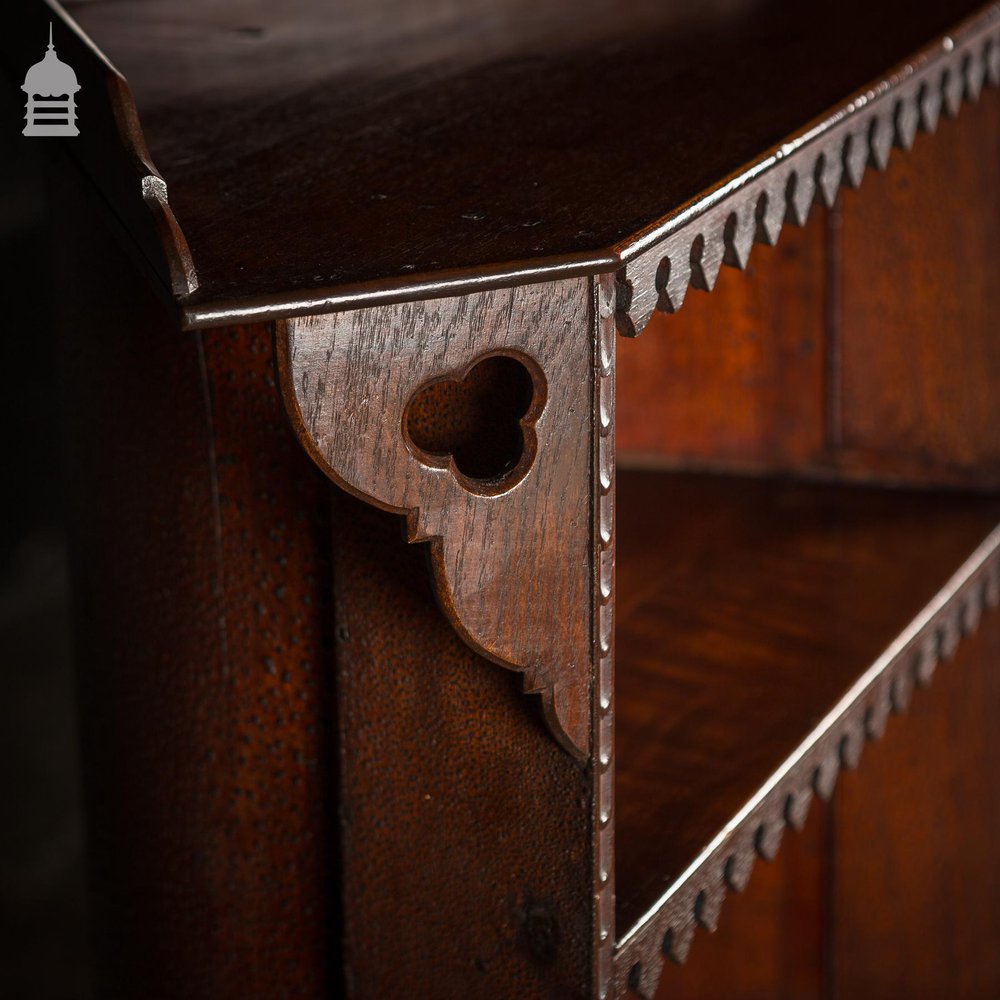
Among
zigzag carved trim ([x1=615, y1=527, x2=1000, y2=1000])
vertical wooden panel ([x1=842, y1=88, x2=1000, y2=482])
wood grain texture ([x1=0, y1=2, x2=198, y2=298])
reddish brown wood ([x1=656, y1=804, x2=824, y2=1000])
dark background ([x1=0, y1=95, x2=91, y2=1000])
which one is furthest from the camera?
reddish brown wood ([x1=656, y1=804, x2=824, y2=1000])

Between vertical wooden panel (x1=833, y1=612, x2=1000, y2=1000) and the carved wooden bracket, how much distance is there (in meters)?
0.98

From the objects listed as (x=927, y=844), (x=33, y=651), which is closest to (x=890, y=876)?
(x=927, y=844)

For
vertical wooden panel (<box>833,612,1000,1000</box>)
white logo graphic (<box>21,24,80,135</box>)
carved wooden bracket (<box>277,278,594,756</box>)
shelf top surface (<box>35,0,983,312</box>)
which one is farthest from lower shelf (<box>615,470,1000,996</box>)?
white logo graphic (<box>21,24,80,135</box>)

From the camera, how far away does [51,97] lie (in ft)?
2.23

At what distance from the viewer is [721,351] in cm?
162

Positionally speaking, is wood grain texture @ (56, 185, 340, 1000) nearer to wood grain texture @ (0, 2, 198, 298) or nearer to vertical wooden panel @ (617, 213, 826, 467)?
wood grain texture @ (0, 2, 198, 298)

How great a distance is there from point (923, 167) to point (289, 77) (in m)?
0.80

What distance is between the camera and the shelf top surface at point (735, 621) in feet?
2.78

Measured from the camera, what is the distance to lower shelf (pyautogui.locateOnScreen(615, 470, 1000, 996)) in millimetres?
806

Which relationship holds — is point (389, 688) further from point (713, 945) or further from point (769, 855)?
point (713, 945)

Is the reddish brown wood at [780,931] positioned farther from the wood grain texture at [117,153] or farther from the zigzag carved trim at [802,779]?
the wood grain texture at [117,153]

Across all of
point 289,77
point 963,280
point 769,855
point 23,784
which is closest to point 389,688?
point 769,855

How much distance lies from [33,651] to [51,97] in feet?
1.71

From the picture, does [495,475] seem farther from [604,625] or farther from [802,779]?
[802,779]
